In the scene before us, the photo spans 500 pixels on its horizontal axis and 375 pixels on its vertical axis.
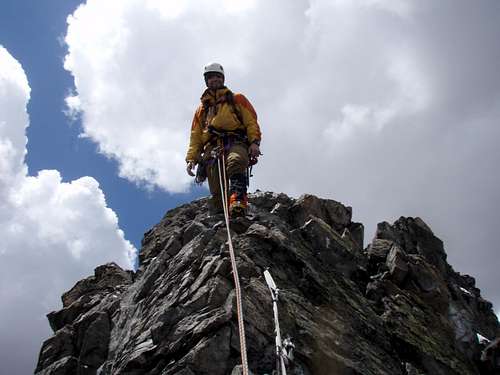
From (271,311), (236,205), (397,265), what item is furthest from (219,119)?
(397,265)

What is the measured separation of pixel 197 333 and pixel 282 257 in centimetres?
269

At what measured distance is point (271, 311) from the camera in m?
7.30

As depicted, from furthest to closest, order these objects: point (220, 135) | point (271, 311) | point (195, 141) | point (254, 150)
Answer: point (195, 141) → point (220, 135) → point (254, 150) → point (271, 311)

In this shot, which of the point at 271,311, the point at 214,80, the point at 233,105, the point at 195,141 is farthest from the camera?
the point at 195,141

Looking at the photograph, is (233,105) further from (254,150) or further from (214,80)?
(254,150)

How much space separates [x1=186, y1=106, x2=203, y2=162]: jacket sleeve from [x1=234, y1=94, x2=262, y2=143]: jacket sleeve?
108cm

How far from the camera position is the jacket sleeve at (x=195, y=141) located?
453 inches

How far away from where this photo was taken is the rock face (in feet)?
22.7

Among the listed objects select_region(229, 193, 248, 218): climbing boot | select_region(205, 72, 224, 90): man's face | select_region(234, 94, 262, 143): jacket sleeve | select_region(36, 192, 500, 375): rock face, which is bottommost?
select_region(36, 192, 500, 375): rock face

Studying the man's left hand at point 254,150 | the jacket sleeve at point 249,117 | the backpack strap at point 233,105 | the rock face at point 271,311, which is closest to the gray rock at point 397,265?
the rock face at point 271,311

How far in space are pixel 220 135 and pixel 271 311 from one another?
4.83m

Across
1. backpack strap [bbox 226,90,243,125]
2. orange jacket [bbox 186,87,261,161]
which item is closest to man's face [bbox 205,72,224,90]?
orange jacket [bbox 186,87,261,161]

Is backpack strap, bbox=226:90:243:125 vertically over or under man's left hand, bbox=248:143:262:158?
over

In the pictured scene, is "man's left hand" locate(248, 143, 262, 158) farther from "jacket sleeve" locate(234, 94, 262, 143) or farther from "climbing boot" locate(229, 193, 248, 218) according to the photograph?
"climbing boot" locate(229, 193, 248, 218)
